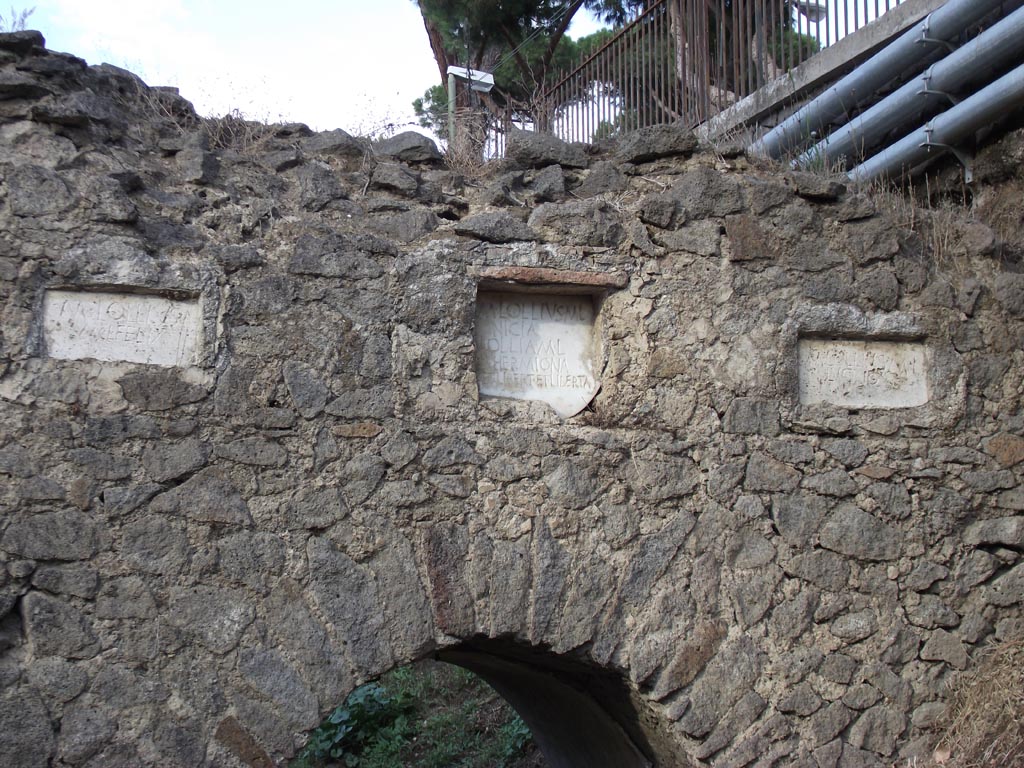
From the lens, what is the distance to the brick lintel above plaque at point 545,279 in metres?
3.87

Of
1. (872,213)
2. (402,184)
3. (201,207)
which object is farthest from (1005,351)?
(201,207)

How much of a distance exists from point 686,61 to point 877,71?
1.79 meters

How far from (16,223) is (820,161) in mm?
3358

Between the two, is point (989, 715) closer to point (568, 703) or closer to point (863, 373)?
point (863, 373)

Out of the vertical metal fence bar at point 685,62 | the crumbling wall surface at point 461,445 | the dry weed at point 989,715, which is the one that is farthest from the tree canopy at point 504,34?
the dry weed at point 989,715

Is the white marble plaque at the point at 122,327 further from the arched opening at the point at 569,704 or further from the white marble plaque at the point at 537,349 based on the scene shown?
the arched opening at the point at 569,704

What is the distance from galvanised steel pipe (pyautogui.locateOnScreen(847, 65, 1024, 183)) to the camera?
4801 mm

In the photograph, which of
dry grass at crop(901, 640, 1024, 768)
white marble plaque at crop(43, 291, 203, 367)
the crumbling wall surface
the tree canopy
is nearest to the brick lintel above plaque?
the crumbling wall surface

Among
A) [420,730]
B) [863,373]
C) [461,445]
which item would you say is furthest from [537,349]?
[420,730]

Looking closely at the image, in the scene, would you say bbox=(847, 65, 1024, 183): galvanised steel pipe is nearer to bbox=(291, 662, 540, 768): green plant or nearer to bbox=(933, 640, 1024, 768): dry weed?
bbox=(933, 640, 1024, 768): dry weed

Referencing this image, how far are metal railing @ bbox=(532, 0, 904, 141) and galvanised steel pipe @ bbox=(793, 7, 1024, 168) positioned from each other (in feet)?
2.86

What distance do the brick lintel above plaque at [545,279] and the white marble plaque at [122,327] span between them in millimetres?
1030

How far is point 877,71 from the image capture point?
5527 millimetres

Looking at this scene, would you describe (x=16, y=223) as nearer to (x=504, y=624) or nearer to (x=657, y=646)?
(x=504, y=624)
